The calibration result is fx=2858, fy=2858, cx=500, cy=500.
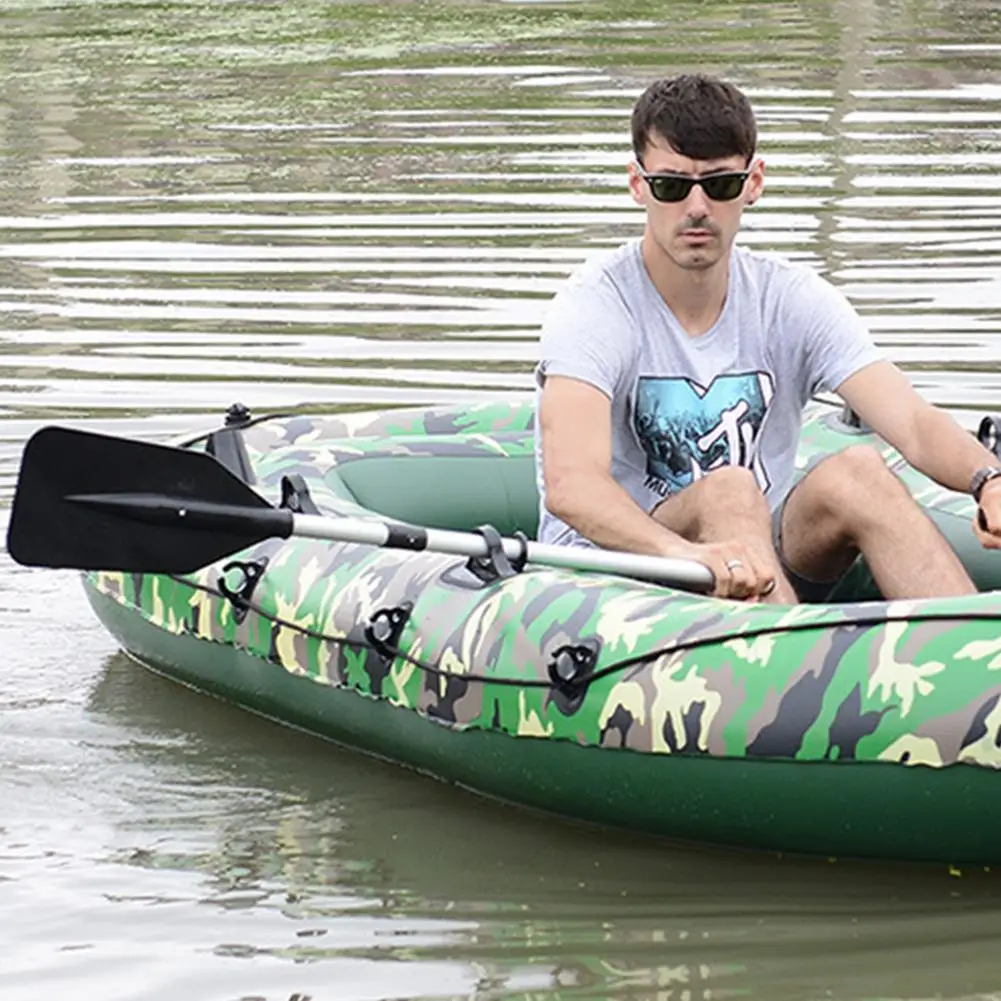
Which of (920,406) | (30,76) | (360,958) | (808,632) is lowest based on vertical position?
(360,958)

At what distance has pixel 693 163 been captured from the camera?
5.30 meters

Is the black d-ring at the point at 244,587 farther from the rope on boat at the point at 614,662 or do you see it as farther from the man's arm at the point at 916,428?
the man's arm at the point at 916,428

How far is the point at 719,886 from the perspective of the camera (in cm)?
486

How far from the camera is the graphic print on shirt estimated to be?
17.8 ft

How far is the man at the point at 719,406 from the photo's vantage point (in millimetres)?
5230

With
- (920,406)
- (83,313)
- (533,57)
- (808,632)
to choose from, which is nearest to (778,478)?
(920,406)

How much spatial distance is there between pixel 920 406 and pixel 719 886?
112 cm

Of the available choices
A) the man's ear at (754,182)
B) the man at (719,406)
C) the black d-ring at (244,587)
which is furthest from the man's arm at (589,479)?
the black d-ring at (244,587)

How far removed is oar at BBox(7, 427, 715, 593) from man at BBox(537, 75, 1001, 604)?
282 millimetres

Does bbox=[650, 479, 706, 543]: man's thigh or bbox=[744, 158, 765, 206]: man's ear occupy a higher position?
bbox=[744, 158, 765, 206]: man's ear

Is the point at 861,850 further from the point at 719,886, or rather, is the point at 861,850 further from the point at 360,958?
the point at 360,958

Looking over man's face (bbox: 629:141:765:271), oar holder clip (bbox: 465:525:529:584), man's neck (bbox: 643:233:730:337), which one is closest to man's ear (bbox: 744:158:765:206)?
man's face (bbox: 629:141:765:271)

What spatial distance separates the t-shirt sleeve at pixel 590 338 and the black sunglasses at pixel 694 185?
218 mm

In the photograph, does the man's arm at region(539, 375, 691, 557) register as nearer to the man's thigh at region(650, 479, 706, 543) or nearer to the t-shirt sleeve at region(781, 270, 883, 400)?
the man's thigh at region(650, 479, 706, 543)
